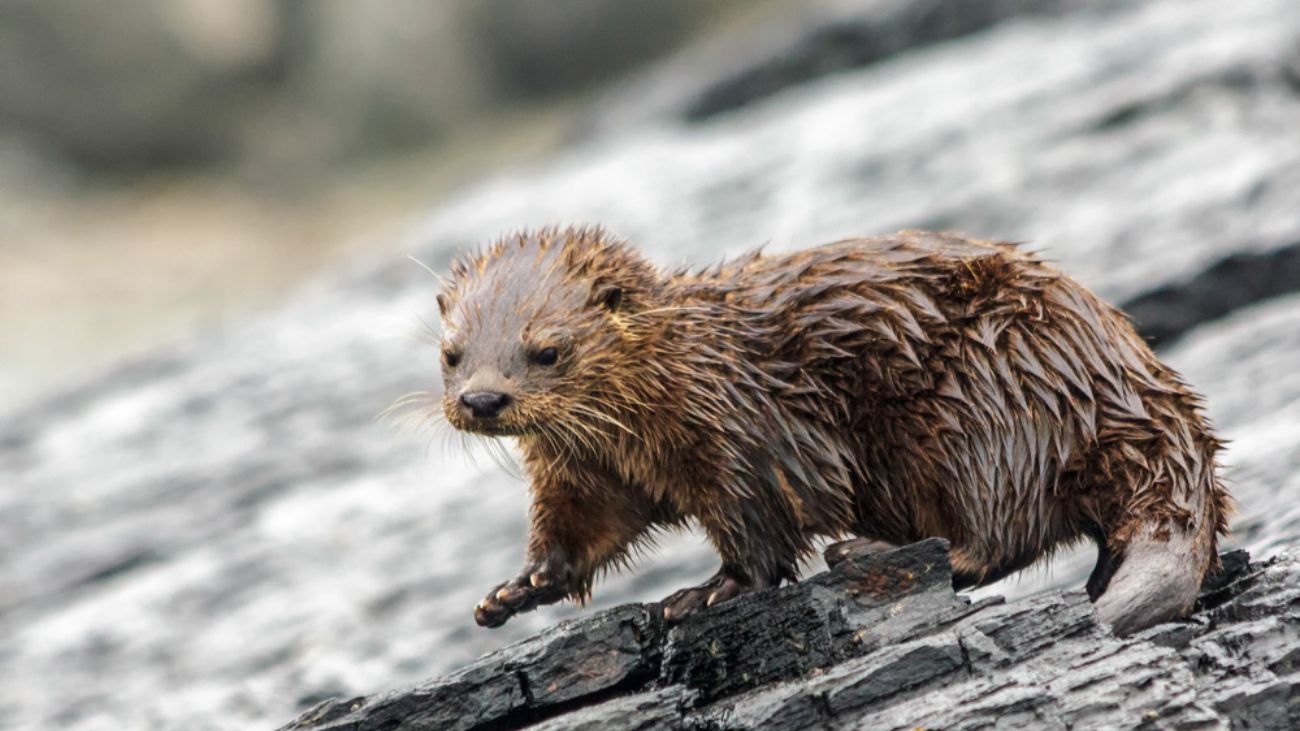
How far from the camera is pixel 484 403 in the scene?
3.93 m

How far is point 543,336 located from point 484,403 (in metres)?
0.28

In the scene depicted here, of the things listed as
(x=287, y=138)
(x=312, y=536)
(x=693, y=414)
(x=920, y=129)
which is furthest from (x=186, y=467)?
(x=287, y=138)

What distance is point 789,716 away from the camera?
360 centimetres

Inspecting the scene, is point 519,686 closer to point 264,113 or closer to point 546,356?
point 546,356

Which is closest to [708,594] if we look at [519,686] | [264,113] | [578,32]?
[519,686]

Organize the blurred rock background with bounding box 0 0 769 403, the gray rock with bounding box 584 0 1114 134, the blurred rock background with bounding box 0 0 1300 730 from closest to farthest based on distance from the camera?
the blurred rock background with bounding box 0 0 1300 730
the gray rock with bounding box 584 0 1114 134
the blurred rock background with bounding box 0 0 769 403

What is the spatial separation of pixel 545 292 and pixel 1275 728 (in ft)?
7.13

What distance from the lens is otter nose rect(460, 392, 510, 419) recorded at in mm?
3930

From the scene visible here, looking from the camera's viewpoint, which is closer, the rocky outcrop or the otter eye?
the rocky outcrop

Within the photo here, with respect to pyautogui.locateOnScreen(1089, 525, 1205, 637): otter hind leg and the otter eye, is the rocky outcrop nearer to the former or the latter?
pyautogui.locateOnScreen(1089, 525, 1205, 637): otter hind leg

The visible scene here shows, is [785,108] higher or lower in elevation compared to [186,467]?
higher

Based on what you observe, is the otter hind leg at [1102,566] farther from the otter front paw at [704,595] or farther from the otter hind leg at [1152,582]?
the otter front paw at [704,595]

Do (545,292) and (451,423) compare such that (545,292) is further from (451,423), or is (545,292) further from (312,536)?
(312,536)

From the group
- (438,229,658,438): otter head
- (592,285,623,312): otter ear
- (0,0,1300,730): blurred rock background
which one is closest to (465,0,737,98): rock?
(0,0,1300,730): blurred rock background
